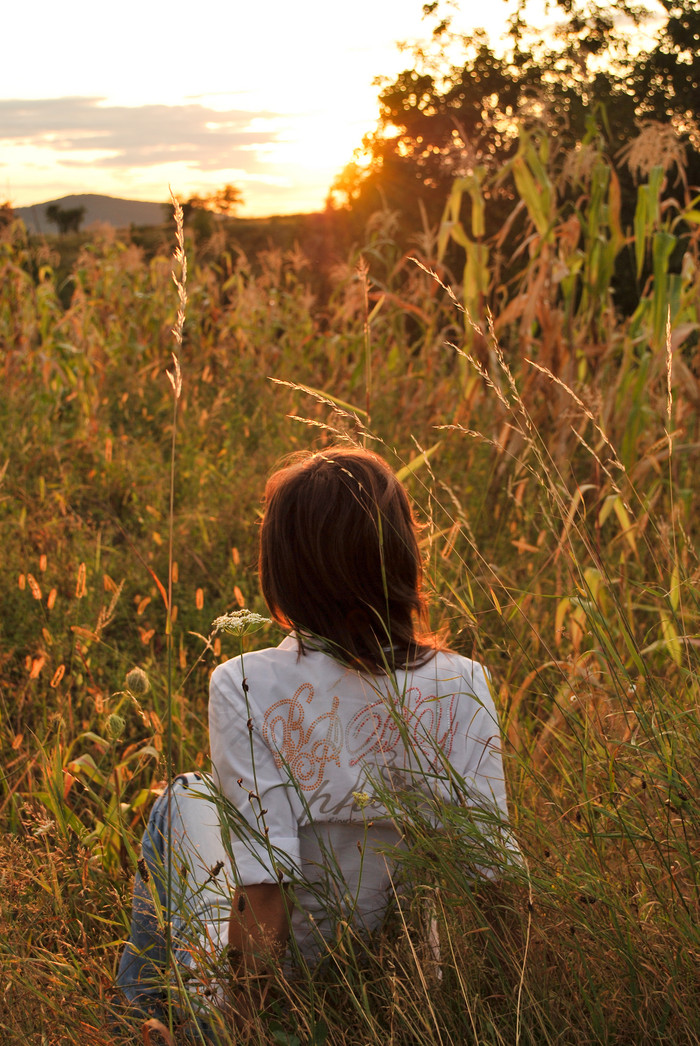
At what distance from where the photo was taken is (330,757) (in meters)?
1.30

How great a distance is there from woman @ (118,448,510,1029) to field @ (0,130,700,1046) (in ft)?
0.22

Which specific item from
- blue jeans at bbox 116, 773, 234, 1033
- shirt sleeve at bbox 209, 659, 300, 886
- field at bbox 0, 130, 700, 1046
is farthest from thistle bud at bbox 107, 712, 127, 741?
shirt sleeve at bbox 209, 659, 300, 886

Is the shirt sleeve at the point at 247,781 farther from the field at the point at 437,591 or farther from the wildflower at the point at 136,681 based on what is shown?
the wildflower at the point at 136,681

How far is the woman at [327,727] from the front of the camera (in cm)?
126

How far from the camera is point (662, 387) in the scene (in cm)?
342

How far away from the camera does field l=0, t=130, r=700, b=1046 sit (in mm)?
1152

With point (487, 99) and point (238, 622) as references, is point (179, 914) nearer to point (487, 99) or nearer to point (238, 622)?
point (238, 622)

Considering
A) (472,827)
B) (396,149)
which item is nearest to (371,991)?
(472,827)

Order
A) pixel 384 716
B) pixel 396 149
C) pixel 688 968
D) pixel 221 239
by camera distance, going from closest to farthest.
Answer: pixel 688 968
pixel 384 716
pixel 221 239
pixel 396 149

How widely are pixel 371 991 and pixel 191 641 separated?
160 cm

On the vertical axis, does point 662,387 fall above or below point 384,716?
above

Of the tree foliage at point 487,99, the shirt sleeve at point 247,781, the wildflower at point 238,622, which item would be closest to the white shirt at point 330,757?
the shirt sleeve at point 247,781

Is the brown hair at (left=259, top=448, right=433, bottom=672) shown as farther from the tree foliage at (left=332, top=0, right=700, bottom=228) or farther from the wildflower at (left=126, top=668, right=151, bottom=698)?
the tree foliage at (left=332, top=0, right=700, bottom=228)

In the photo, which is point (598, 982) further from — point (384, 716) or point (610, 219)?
point (610, 219)
